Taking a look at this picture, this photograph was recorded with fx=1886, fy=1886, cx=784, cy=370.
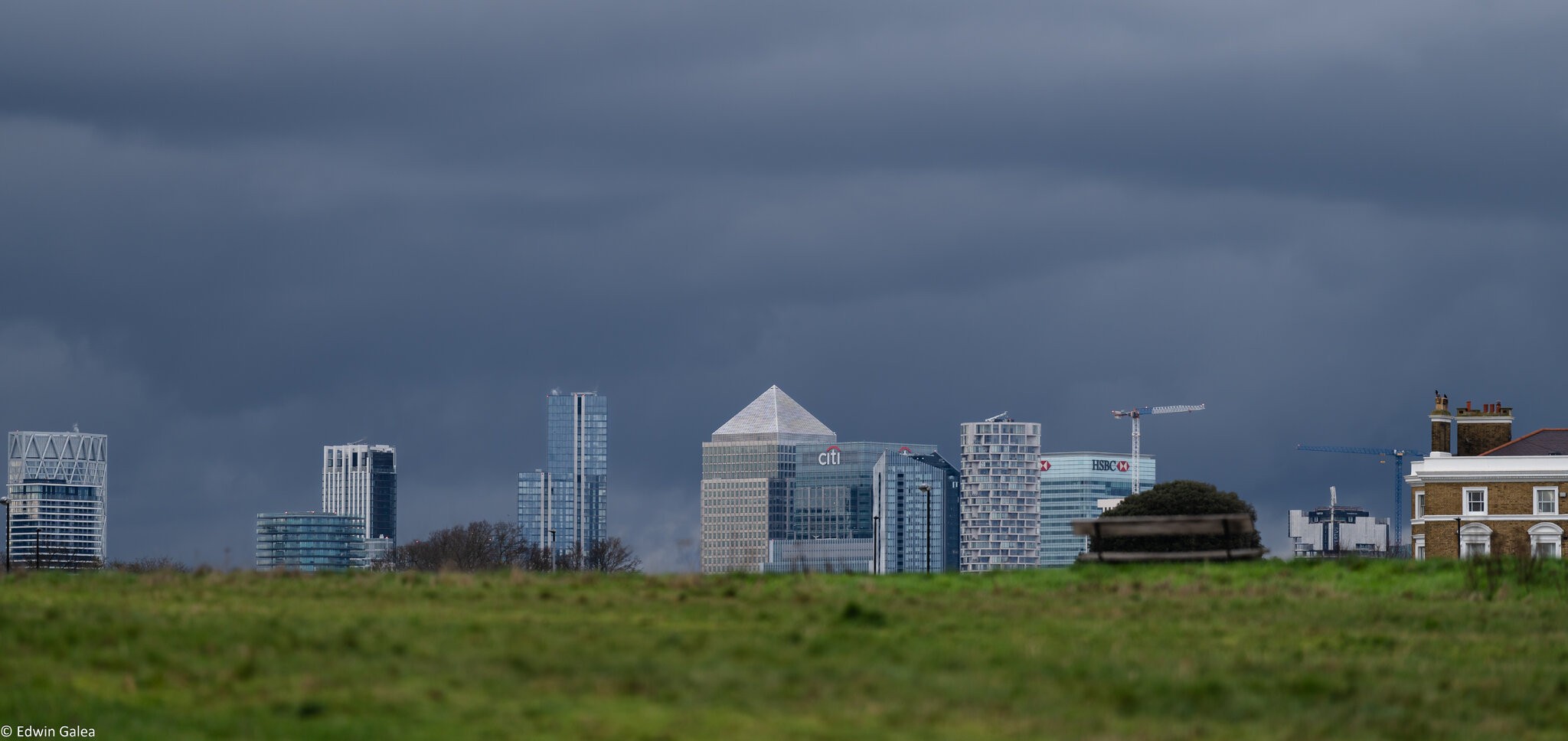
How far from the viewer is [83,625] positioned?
734 inches

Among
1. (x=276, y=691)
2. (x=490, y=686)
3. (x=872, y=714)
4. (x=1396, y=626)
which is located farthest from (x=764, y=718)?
(x=1396, y=626)

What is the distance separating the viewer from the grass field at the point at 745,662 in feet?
46.9

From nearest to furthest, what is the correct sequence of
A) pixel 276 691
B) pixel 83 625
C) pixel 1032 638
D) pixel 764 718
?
1. pixel 764 718
2. pixel 276 691
3. pixel 83 625
4. pixel 1032 638

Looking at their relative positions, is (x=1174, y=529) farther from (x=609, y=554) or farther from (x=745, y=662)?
(x=609, y=554)

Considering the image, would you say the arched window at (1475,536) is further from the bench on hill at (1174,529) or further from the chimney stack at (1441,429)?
the bench on hill at (1174,529)

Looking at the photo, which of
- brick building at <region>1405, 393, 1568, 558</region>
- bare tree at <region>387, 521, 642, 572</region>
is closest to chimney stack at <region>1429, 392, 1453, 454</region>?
brick building at <region>1405, 393, 1568, 558</region>

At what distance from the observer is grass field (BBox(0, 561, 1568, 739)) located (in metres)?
14.3

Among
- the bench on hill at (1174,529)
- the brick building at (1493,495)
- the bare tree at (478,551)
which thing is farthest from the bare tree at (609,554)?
the bench on hill at (1174,529)

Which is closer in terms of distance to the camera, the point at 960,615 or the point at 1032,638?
the point at 1032,638

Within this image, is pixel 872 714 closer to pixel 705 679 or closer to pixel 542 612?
pixel 705 679

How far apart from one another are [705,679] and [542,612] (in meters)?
6.35
